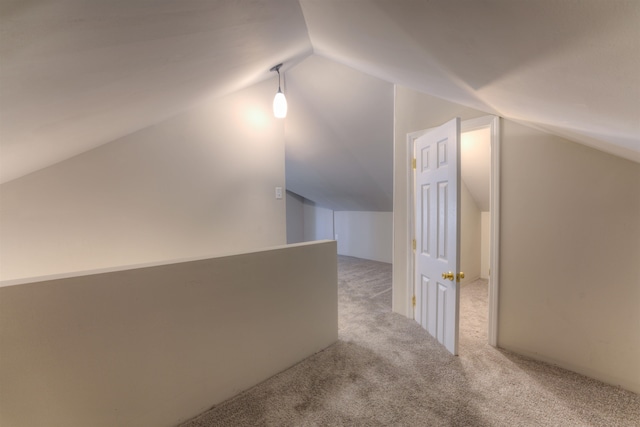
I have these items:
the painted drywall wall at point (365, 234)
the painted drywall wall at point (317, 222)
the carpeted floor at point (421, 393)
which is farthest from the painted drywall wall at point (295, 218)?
the carpeted floor at point (421, 393)

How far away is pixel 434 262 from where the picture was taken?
235 cm

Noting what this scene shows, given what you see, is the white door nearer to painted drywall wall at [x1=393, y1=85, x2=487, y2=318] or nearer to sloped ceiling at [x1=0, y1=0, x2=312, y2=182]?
painted drywall wall at [x1=393, y1=85, x2=487, y2=318]

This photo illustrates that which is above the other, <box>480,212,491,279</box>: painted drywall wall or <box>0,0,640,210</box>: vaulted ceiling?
<box>0,0,640,210</box>: vaulted ceiling

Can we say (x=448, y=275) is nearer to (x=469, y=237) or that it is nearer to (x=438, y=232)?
(x=438, y=232)

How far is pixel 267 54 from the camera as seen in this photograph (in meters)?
1.92

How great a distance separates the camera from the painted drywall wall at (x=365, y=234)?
17.5ft

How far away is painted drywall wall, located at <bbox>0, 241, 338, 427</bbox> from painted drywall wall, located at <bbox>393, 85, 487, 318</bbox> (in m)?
1.28

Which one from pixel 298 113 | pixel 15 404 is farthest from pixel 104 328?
pixel 298 113

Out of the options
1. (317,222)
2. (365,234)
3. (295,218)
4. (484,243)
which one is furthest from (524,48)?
(295,218)

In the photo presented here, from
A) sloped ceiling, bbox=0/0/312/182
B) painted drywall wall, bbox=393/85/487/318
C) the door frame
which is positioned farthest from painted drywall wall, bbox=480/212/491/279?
sloped ceiling, bbox=0/0/312/182

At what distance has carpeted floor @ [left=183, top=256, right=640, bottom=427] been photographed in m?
1.50

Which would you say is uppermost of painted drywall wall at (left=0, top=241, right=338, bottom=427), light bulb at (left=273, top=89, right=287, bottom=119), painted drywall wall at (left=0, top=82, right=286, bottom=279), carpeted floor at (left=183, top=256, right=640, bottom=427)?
light bulb at (left=273, top=89, right=287, bottom=119)

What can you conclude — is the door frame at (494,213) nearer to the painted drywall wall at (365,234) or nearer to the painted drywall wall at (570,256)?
the painted drywall wall at (570,256)

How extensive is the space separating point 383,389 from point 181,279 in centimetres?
141
